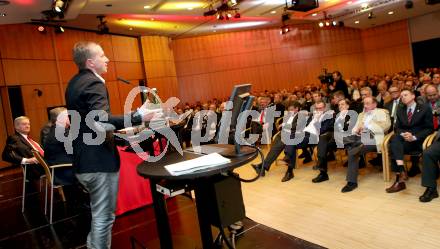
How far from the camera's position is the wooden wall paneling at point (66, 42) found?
918 centimetres

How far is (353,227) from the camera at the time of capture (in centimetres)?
298

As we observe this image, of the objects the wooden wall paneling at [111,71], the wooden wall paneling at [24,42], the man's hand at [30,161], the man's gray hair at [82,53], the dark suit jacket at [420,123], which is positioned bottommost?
the dark suit jacket at [420,123]

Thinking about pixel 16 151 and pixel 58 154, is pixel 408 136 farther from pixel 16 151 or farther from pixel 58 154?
pixel 16 151

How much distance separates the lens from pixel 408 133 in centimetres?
373

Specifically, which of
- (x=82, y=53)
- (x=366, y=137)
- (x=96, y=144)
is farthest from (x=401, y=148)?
(x=82, y=53)

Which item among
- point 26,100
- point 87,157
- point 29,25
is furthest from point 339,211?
point 29,25

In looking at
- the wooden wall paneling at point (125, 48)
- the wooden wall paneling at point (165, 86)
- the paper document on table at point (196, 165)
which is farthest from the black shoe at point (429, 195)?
the wooden wall paneling at point (165, 86)

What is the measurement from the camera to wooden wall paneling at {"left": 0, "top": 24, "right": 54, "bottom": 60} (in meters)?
8.07

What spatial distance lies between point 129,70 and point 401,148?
358 inches

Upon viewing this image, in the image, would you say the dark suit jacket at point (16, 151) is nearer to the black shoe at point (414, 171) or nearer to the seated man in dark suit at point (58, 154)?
the seated man in dark suit at point (58, 154)

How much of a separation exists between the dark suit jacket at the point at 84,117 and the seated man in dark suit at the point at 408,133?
9.85 ft

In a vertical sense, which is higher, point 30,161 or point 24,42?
point 24,42

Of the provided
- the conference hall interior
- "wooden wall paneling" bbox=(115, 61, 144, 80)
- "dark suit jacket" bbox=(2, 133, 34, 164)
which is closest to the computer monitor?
the conference hall interior

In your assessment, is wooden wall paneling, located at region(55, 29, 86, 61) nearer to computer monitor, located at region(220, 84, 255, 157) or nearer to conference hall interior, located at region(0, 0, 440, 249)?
conference hall interior, located at region(0, 0, 440, 249)
